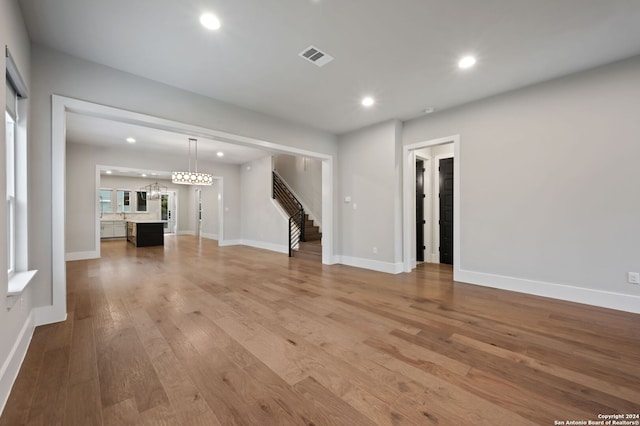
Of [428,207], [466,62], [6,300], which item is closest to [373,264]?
[428,207]

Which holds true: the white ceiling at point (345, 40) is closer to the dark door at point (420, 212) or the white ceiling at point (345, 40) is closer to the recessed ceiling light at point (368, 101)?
the recessed ceiling light at point (368, 101)

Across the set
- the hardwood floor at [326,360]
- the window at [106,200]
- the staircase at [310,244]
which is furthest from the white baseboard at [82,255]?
the window at [106,200]

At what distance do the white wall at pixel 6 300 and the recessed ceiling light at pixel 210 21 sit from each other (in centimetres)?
128

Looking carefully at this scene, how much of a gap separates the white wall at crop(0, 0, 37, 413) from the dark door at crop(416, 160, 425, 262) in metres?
6.11

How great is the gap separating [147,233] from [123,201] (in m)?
4.15

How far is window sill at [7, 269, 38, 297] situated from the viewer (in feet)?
6.09

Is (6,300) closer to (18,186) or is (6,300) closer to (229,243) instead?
(18,186)

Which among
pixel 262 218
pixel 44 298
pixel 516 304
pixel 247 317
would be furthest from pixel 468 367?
pixel 262 218

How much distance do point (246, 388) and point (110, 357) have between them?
1231mm

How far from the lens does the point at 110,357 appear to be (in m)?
2.07

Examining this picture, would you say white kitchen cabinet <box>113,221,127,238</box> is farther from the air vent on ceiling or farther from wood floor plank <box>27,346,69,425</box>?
the air vent on ceiling

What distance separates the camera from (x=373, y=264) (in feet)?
17.4

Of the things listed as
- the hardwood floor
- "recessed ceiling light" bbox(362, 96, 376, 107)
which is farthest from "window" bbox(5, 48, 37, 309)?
"recessed ceiling light" bbox(362, 96, 376, 107)

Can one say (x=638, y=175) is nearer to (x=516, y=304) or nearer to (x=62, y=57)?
(x=516, y=304)
